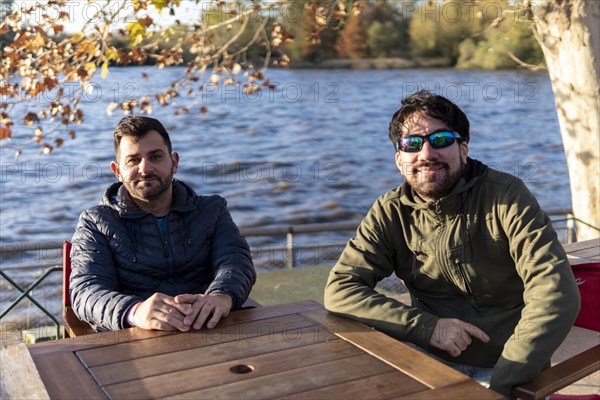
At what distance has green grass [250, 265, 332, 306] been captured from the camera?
21.0ft

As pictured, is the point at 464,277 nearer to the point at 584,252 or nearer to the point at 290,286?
the point at 584,252

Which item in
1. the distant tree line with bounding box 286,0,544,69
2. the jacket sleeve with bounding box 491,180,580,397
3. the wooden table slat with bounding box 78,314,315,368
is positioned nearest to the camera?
the wooden table slat with bounding box 78,314,315,368

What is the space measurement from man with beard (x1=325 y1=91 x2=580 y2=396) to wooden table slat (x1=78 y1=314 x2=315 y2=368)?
0.24 m

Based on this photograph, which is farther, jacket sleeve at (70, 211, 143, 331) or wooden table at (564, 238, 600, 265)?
wooden table at (564, 238, 600, 265)

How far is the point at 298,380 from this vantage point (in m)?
2.19

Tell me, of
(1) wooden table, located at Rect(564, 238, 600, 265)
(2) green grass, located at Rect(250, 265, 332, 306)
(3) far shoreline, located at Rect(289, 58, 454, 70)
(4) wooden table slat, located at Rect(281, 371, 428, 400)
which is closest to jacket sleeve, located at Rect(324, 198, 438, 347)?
(4) wooden table slat, located at Rect(281, 371, 428, 400)

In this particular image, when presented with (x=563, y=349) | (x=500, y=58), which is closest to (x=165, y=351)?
(x=563, y=349)

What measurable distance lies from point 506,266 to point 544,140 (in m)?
20.5

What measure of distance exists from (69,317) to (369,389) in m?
1.59

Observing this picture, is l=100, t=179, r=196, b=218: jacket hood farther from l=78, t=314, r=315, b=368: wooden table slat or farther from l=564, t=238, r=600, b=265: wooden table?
l=564, t=238, r=600, b=265: wooden table

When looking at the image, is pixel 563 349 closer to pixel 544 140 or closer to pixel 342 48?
pixel 544 140

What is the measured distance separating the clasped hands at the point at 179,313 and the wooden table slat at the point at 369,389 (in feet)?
2.16

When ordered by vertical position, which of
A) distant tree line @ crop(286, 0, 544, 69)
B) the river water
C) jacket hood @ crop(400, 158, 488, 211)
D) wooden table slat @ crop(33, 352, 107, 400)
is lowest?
the river water

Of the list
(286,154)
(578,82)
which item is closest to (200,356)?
(578,82)
